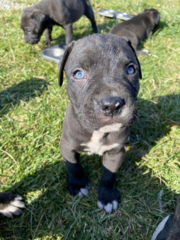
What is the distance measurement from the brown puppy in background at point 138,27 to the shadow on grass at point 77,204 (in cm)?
420

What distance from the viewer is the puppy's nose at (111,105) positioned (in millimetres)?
1953

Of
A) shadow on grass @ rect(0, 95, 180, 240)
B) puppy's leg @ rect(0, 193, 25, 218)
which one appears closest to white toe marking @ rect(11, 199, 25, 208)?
puppy's leg @ rect(0, 193, 25, 218)

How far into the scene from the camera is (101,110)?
2.02 meters

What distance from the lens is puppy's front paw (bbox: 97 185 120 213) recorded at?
10.7ft

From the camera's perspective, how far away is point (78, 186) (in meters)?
3.43

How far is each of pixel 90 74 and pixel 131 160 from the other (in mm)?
2121

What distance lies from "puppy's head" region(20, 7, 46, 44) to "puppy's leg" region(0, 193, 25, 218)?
172 inches

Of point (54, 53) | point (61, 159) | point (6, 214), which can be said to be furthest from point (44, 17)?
point (6, 214)

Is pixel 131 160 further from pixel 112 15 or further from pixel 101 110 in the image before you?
pixel 112 15

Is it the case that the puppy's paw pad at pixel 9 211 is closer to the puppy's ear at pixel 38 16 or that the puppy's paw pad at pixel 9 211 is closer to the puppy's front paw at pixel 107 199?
the puppy's front paw at pixel 107 199

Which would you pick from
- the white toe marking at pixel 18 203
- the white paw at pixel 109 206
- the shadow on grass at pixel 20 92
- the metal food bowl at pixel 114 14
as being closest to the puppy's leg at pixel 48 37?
the shadow on grass at pixel 20 92

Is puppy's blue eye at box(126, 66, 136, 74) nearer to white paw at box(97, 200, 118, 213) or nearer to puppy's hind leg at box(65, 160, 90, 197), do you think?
puppy's hind leg at box(65, 160, 90, 197)

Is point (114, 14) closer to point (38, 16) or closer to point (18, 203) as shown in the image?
point (38, 16)

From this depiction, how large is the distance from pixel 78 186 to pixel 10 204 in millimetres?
1038
